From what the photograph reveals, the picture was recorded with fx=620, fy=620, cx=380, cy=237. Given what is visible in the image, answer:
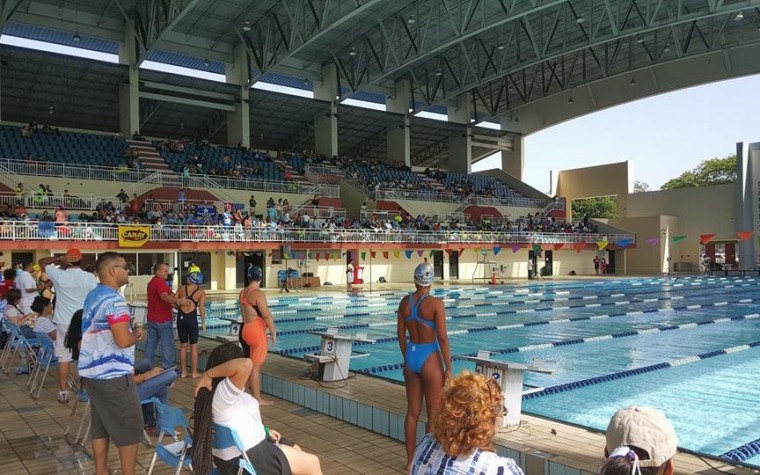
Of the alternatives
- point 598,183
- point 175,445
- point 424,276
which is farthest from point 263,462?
point 598,183

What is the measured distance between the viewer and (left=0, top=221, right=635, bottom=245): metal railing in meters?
18.0

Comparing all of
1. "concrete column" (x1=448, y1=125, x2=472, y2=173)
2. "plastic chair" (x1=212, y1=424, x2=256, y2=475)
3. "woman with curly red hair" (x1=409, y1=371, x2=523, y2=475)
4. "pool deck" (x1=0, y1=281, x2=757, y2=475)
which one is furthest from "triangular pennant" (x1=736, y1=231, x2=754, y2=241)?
"woman with curly red hair" (x1=409, y1=371, x2=523, y2=475)

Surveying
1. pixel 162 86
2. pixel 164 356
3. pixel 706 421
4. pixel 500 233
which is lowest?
pixel 706 421

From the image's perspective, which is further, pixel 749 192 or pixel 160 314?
pixel 749 192

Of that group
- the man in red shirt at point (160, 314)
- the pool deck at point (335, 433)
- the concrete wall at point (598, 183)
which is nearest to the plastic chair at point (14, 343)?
the pool deck at point (335, 433)

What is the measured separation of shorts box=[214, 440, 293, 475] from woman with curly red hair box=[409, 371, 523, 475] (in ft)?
3.78

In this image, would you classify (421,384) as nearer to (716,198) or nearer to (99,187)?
(99,187)

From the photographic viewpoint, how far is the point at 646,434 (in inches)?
70.2

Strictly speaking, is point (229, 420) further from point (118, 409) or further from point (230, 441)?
point (118, 409)

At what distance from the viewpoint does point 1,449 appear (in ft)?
15.1

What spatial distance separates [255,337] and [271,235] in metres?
17.8

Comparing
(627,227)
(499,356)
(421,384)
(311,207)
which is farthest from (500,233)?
(421,384)

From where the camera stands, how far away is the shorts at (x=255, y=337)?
5578 mm

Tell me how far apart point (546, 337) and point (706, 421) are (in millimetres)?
5286
